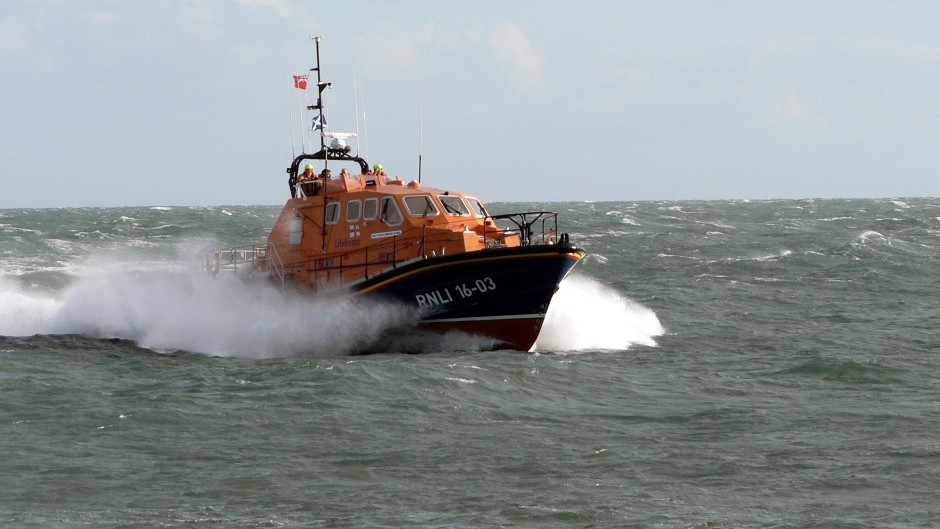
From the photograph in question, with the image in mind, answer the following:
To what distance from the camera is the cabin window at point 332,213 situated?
1750 cm

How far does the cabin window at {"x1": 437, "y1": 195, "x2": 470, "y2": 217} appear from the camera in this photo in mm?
16906

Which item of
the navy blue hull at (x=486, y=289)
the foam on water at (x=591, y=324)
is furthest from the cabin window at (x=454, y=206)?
the foam on water at (x=591, y=324)

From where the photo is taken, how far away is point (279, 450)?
419 inches

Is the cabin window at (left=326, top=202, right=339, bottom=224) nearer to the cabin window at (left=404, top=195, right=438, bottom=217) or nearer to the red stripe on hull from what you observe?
the cabin window at (left=404, top=195, right=438, bottom=217)

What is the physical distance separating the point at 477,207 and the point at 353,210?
1998mm

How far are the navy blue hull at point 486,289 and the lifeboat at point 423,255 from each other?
0.01 metres

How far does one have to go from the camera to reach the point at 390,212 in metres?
16.9

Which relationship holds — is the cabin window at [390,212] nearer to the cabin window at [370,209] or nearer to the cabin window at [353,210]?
the cabin window at [370,209]

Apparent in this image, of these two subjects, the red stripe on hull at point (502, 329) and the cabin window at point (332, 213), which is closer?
the red stripe on hull at point (502, 329)

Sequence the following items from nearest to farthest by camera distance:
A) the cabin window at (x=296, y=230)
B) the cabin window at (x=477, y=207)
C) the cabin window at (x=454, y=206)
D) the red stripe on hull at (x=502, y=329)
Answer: the red stripe on hull at (x=502, y=329) → the cabin window at (x=454, y=206) → the cabin window at (x=477, y=207) → the cabin window at (x=296, y=230)

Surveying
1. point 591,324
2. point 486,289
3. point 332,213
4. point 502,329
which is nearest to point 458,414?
point 486,289

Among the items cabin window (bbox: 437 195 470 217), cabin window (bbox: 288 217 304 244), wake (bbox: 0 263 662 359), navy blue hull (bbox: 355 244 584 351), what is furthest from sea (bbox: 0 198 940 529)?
cabin window (bbox: 437 195 470 217)

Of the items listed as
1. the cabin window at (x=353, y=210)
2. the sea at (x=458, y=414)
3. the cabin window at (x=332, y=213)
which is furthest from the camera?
the cabin window at (x=332, y=213)

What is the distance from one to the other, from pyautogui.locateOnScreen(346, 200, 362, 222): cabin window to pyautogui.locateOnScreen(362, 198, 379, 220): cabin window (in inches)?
3.8
